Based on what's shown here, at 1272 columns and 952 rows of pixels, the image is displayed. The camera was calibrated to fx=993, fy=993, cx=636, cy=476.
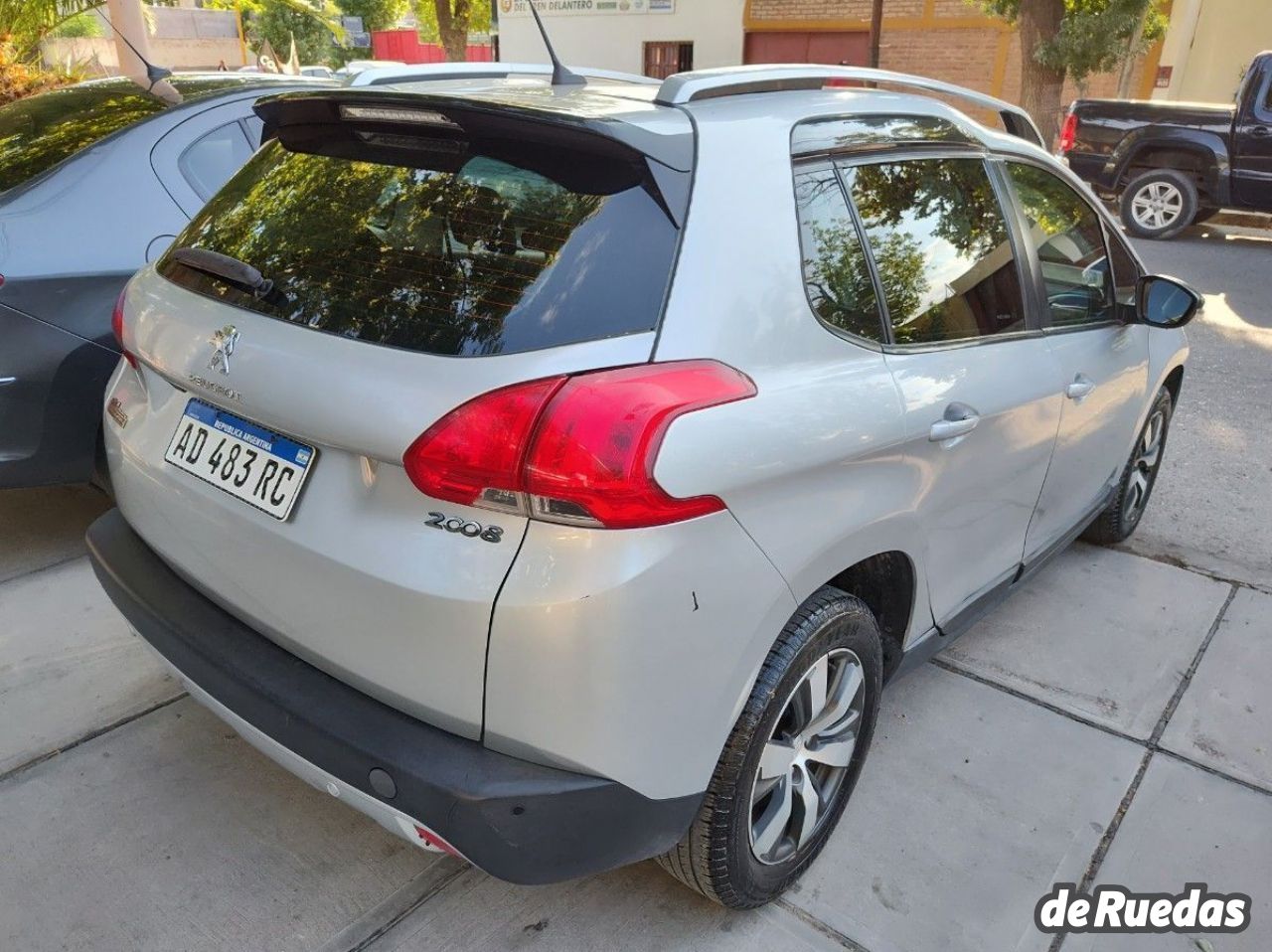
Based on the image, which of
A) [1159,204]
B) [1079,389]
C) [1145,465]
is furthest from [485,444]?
[1159,204]

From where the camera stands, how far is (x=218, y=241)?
7.54ft

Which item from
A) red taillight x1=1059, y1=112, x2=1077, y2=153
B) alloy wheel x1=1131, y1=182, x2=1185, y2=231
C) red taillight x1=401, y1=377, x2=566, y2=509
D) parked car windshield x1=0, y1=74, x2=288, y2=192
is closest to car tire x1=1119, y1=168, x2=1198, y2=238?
alloy wheel x1=1131, y1=182, x2=1185, y2=231

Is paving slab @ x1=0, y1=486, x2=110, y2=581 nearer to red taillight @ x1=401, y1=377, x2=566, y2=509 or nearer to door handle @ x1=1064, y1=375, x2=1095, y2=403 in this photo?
red taillight @ x1=401, y1=377, x2=566, y2=509

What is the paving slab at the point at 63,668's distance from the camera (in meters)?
2.82

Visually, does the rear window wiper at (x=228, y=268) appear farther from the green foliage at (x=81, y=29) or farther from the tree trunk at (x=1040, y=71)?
the green foliage at (x=81, y=29)

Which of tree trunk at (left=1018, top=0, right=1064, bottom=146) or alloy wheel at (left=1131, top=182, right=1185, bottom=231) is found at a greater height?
tree trunk at (left=1018, top=0, right=1064, bottom=146)

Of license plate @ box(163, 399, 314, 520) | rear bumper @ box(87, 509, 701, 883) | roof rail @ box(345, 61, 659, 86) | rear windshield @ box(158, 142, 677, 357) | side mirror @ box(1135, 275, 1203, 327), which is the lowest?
rear bumper @ box(87, 509, 701, 883)

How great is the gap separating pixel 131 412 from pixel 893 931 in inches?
84.0

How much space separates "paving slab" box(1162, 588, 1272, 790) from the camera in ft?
9.55

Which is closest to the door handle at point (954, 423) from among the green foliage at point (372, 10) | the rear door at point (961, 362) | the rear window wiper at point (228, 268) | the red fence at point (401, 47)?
the rear door at point (961, 362)

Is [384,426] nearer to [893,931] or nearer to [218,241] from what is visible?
[218,241]

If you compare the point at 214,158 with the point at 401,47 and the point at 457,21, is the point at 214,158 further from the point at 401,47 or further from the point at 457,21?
the point at 401,47

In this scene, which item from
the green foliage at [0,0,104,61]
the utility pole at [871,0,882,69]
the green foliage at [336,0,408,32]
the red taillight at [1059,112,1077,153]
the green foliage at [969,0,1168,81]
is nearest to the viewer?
the green foliage at [0,0,104,61]

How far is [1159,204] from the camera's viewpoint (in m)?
11.5
